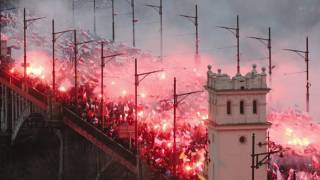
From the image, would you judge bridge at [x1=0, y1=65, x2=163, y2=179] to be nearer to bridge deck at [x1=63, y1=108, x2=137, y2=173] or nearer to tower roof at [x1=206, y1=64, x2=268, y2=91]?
bridge deck at [x1=63, y1=108, x2=137, y2=173]

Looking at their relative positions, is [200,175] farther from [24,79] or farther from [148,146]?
[24,79]

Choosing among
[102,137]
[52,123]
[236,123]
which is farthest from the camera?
[52,123]

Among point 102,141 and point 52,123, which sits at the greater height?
point 52,123

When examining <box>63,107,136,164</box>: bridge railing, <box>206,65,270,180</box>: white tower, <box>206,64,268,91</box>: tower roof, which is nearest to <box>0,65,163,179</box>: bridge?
<box>63,107,136,164</box>: bridge railing

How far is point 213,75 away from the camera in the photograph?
49469 millimetres

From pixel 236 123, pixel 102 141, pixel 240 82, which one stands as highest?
pixel 240 82

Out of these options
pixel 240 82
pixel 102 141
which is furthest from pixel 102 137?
pixel 240 82

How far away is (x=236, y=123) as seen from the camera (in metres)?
48.7

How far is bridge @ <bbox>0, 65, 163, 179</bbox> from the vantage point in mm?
57781

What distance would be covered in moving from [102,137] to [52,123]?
607 centimetres

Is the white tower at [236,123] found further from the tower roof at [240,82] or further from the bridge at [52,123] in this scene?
the bridge at [52,123]

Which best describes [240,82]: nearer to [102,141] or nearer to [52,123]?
[102,141]

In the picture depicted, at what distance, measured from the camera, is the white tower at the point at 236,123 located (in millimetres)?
48469

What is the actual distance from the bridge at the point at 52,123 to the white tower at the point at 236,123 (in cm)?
A: 621
